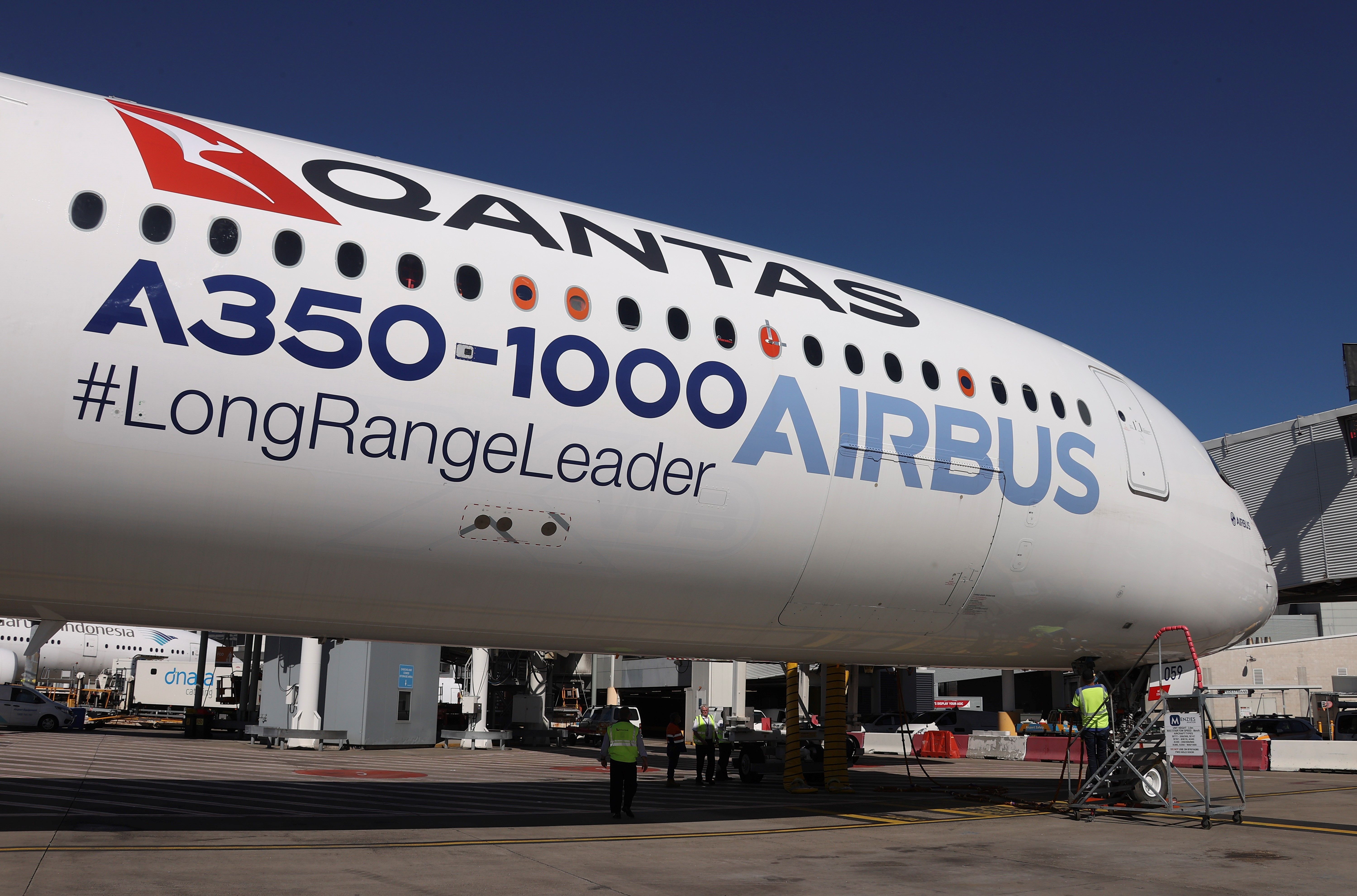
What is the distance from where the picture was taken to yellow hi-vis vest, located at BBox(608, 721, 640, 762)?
13.5 m

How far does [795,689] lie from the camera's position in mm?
19516

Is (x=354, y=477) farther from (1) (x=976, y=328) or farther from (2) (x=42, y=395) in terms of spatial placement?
(1) (x=976, y=328)

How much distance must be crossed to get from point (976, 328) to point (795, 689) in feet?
31.9

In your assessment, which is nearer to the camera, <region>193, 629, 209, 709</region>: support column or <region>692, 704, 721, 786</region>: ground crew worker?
<region>692, 704, 721, 786</region>: ground crew worker

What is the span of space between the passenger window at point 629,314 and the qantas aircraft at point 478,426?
3 cm

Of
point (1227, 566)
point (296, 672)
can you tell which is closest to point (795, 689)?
point (1227, 566)

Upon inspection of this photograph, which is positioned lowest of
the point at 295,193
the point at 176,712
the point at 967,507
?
the point at 176,712

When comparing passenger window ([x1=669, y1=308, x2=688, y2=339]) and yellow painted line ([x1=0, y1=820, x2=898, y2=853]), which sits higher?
passenger window ([x1=669, y1=308, x2=688, y2=339])

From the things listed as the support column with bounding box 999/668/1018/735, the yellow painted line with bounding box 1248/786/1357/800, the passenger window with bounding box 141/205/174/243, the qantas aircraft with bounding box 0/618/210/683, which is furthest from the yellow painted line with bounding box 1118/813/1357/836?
Answer: the qantas aircraft with bounding box 0/618/210/683

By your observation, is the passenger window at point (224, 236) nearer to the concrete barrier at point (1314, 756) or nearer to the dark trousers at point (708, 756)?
the dark trousers at point (708, 756)

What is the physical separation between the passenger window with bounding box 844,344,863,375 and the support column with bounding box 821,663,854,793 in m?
9.37

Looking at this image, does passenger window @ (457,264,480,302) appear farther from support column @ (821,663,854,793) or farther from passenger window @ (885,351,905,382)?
support column @ (821,663,854,793)

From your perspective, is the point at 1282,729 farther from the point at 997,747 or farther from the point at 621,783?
the point at 621,783

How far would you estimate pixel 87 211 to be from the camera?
7031 millimetres
